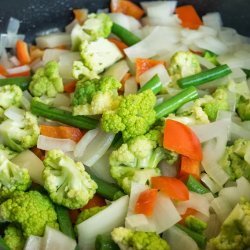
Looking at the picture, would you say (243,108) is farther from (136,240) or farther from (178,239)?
(136,240)

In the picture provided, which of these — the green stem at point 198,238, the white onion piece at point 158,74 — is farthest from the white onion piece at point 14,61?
the green stem at point 198,238

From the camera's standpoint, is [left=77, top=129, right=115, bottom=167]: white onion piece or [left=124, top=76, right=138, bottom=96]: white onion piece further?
[left=124, top=76, right=138, bottom=96]: white onion piece

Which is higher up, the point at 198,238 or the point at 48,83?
the point at 48,83

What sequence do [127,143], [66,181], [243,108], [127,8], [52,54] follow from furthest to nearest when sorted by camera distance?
1. [127,8]
2. [52,54]
3. [243,108]
4. [127,143]
5. [66,181]

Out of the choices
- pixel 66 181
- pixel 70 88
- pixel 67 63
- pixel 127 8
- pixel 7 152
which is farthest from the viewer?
pixel 127 8

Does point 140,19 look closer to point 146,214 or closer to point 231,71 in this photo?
point 231,71

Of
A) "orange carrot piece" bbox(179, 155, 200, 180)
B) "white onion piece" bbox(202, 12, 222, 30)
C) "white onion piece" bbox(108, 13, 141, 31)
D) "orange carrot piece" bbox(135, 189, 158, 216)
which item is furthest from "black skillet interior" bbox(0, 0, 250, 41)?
"orange carrot piece" bbox(135, 189, 158, 216)

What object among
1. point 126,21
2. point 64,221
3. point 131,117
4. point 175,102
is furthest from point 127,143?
point 126,21

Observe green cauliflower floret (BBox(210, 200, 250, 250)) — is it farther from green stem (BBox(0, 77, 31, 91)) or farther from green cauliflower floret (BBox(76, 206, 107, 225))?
green stem (BBox(0, 77, 31, 91))
